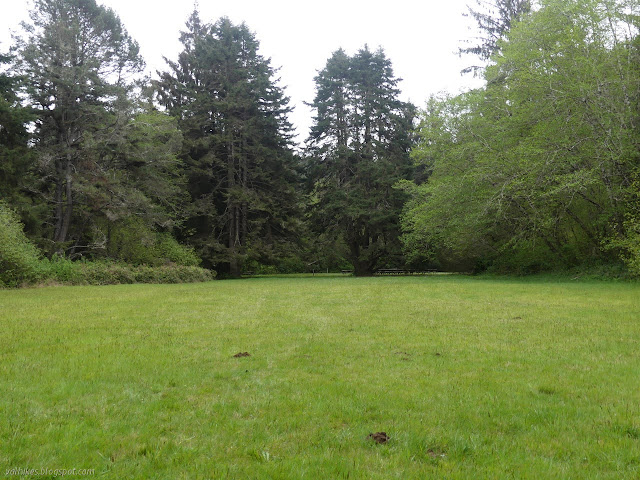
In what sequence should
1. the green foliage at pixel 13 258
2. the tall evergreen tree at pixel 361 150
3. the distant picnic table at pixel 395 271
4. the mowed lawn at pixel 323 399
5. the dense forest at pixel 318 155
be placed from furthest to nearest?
the distant picnic table at pixel 395 271, the tall evergreen tree at pixel 361 150, the dense forest at pixel 318 155, the green foliage at pixel 13 258, the mowed lawn at pixel 323 399

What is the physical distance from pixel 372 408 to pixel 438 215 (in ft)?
76.4

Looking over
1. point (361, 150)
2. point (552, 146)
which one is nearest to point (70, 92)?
point (361, 150)

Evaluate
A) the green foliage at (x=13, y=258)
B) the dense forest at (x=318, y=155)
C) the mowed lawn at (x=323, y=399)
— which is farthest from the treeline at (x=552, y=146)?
the green foliage at (x=13, y=258)

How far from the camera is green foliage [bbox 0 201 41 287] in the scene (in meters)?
16.3

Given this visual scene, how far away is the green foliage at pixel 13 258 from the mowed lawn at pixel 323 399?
33.4 feet

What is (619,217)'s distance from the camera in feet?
63.4

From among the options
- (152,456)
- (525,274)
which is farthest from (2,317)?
(525,274)

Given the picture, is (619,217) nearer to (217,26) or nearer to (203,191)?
(203,191)

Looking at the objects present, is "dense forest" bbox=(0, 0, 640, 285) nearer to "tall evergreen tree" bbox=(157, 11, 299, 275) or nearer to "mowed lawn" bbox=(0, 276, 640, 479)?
"tall evergreen tree" bbox=(157, 11, 299, 275)

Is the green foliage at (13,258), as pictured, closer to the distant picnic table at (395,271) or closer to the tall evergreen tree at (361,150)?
the tall evergreen tree at (361,150)

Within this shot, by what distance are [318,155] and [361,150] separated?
12.6 feet

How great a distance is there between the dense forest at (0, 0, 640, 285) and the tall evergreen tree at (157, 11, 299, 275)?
176mm

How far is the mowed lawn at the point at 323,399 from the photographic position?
2.91 m

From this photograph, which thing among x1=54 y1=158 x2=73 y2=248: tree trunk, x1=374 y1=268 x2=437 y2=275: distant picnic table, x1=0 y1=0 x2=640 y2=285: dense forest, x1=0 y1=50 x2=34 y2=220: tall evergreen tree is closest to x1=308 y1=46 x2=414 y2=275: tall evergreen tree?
x1=0 y1=0 x2=640 y2=285: dense forest
